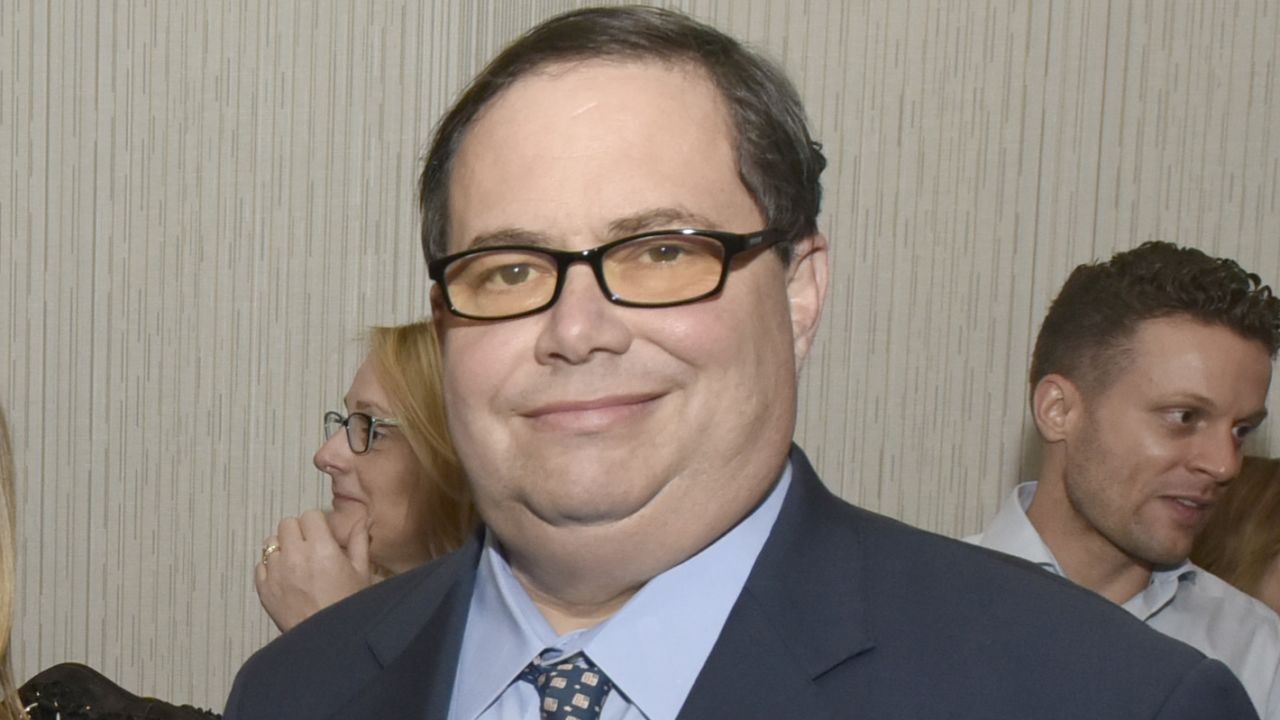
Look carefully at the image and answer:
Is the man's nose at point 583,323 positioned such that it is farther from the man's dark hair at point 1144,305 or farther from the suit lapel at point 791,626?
the man's dark hair at point 1144,305

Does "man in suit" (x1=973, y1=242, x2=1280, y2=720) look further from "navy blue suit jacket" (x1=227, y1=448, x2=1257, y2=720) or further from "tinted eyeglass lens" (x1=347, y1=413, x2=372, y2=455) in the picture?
"navy blue suit jacket" (x1=227, y1=448, x2=1257, y2=720)

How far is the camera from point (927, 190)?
2980 mm

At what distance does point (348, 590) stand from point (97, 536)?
2.55ft

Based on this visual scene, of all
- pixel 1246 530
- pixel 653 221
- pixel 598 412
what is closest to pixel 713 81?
pixel 653 221

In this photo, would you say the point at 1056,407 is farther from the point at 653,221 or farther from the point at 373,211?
the point at 653,221

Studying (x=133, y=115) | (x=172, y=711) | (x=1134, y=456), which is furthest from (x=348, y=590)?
(x=1134, y=456)

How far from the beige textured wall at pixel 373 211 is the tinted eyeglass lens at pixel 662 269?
5.73 ft

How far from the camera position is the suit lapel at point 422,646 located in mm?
1382

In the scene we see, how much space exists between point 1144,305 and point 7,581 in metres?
1.81

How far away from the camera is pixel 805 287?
54.6 inches

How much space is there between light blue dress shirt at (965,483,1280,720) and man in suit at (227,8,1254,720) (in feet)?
4.36

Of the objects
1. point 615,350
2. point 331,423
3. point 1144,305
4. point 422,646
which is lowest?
point 331,423

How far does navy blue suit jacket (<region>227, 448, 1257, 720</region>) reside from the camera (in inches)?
47.2

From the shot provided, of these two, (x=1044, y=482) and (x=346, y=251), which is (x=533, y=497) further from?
(x=346, y=251)
